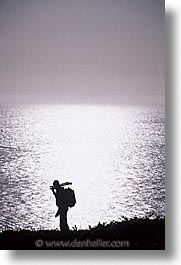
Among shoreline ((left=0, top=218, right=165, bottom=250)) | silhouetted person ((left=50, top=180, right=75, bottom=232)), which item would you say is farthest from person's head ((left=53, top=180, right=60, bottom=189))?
shoreline ((left=0, top=218, right=165, bottom=250))

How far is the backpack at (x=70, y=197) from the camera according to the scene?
53.1 inches

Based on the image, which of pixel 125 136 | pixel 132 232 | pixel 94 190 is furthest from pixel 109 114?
pixel 132 232

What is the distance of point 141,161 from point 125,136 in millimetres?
74

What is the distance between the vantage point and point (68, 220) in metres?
1.35

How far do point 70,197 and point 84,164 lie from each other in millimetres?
88

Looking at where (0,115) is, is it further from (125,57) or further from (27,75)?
(125,57)

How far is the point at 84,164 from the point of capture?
1.36 m

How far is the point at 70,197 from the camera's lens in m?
1.35

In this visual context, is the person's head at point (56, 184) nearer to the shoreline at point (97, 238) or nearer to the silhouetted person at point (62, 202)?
the silhouetted person at point (62, 202)

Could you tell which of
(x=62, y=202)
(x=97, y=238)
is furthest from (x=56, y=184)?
(x=97, y=238)

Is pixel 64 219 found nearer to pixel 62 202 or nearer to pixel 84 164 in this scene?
pixel 62 202

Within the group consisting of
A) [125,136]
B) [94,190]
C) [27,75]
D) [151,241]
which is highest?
[27,75]

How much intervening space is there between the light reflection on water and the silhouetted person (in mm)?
13

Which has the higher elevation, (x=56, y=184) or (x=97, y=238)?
(x=56, y=184)
